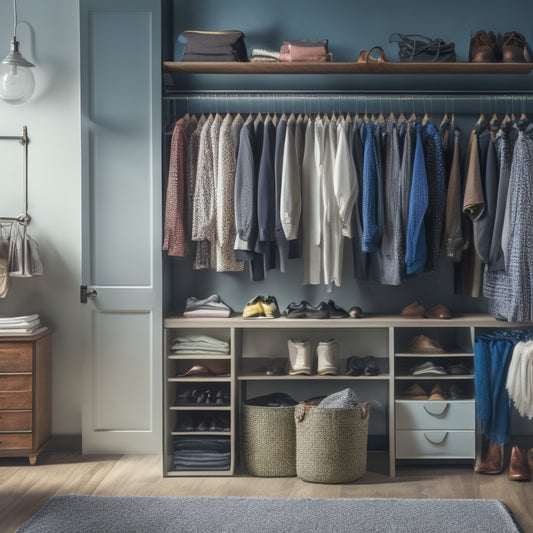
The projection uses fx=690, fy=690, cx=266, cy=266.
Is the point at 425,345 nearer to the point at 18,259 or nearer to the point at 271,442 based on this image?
the point at 271,442

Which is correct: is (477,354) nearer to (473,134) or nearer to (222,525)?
(473,134)

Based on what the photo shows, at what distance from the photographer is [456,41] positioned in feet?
13.3

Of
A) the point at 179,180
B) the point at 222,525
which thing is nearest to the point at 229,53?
the point at 179,180

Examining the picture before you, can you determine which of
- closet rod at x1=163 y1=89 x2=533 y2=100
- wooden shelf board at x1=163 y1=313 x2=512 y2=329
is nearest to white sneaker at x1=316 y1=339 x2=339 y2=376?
wooden shelf board at x1=163 y1=313 x2=512 y2=329

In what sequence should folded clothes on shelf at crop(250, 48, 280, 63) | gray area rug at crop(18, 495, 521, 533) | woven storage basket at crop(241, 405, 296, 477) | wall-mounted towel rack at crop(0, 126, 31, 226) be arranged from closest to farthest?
gray area rug at crop(18, 495, 521, 533), woven storage basket at crop(241, 405, 296, 477), folded clothes on shelf at crop(250, 48, 280, 63), wall-mounted towel rack at crop(0, 126, 31, 226)

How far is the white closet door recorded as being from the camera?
3.85m

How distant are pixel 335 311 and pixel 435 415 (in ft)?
2.50

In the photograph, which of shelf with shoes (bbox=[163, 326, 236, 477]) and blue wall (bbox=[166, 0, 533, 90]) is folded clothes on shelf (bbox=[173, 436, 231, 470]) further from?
blue wall (bbox=[166, 0, 533, 90])

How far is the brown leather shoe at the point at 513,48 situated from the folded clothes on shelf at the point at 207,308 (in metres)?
2.05

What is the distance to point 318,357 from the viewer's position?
374 cm

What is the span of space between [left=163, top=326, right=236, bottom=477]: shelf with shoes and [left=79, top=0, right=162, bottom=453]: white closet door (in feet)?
0.63

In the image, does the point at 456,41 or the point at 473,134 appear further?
the point at 456,41

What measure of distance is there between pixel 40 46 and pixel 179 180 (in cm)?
126

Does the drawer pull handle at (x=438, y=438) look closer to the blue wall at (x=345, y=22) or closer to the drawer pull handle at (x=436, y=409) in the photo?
the drawer pull handle at (x=436, y=409)
